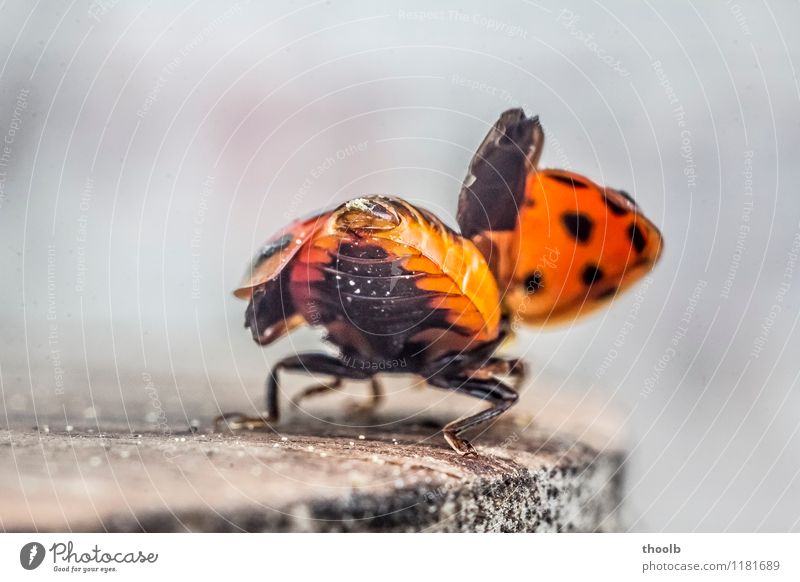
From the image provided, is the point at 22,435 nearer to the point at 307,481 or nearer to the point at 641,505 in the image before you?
the point at 307,481

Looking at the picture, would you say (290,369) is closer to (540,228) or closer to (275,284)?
(275,284)

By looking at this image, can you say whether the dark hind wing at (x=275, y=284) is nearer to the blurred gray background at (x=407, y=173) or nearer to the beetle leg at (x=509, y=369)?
the blurred gray background at (x=407, y=173)

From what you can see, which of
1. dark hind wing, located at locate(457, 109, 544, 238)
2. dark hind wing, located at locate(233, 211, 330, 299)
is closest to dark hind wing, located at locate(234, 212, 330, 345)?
dark hind wing, located at locate(233, 211, 330, 299)

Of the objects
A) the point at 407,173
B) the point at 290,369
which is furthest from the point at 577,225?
the point at 290,369

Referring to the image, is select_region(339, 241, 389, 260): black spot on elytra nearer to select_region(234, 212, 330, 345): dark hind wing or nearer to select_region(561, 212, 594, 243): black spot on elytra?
select_region(234, 212, 330, 345): dark hind wing

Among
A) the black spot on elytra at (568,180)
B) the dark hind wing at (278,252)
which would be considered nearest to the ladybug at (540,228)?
Answer: the black spot on elytra at (568,180)
